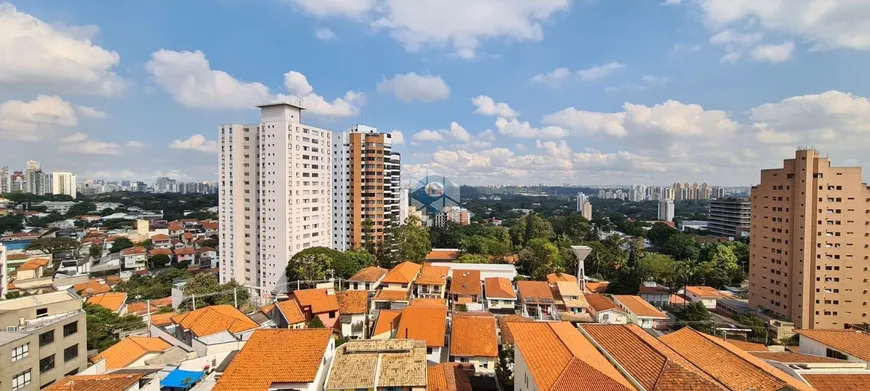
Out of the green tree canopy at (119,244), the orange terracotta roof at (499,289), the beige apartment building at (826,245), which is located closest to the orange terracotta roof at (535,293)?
the orange terracotta roof at (499,289)

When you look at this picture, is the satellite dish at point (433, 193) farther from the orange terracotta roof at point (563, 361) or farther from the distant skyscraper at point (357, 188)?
the orange terracotta roof at point (563, 361)

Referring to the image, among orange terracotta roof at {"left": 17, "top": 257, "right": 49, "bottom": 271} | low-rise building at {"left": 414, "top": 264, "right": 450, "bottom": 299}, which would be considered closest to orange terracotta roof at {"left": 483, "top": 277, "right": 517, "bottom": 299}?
low-rise building at {"left": 414, "top": 264, "right": 450, "bottom": 299}

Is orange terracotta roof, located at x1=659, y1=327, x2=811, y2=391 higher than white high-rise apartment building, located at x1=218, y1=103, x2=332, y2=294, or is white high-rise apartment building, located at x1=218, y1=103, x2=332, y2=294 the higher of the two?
white high-rise apartment building, located at x1=218, y1=103, x2=332, y2=294

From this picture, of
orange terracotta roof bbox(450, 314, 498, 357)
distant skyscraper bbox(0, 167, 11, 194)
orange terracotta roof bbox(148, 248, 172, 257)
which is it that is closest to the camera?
orange terracotta roof bbox(450, 314, 498, 357)

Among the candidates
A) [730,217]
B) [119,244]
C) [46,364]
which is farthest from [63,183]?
[730,217]

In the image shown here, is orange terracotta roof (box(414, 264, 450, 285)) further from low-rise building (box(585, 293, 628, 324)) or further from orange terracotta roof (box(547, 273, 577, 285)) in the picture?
low-rise building (box(585, 293, 628, 324))

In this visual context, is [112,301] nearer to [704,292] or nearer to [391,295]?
[391,295]
